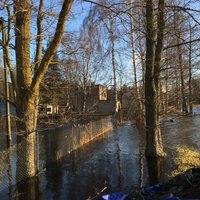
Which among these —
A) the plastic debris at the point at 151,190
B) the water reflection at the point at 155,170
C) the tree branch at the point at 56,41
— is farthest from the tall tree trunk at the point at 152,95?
the plastic debris at the point at 151,190

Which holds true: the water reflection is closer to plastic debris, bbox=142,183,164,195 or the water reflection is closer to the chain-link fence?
plastic debris, bbox=142,183,164,195

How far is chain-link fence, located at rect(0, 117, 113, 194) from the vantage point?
450 inches

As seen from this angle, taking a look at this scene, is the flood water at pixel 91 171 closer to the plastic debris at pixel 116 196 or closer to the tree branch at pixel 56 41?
the plastic debris at pixel 116 196

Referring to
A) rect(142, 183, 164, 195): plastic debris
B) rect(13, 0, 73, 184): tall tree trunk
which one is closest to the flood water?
→ rect(13, 0, 73, 184): tall tree trunk

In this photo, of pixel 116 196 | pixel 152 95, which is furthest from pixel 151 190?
pixel 152 95

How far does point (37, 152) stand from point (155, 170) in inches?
173

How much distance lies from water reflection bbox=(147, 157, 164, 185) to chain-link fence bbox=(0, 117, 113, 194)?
399 centimetres

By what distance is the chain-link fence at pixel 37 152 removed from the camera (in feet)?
37.5

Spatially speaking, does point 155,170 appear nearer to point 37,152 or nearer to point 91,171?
point 91,171

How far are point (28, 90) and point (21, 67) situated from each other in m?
0.86

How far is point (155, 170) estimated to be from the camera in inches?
518

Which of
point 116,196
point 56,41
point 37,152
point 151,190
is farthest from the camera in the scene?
point 37,152

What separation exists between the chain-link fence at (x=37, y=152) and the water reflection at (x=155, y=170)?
399 cm

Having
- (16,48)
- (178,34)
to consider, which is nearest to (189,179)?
(16,48)
